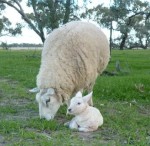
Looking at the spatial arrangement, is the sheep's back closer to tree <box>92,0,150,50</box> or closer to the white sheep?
the white sheep

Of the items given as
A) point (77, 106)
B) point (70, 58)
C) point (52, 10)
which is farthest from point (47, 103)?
point (52, 10)

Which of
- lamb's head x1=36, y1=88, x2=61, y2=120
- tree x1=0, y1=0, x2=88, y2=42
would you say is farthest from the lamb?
tree x1=0, y1=0, x2=88, y2=42

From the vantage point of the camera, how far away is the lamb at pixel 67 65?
6828 mm

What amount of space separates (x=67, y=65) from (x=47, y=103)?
38.6 inches

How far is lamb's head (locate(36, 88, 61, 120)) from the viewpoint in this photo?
671 centimetres

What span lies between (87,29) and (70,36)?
2.47 ft

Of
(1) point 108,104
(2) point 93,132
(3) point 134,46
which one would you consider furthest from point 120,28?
(2) point 93,132

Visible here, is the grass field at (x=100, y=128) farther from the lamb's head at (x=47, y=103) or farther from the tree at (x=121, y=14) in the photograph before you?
the tree at (x=121, y=14)

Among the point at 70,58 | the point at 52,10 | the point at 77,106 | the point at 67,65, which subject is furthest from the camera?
the point at 52,10

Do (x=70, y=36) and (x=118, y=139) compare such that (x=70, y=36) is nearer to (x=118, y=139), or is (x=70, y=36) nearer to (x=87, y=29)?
(x=87, y=29)

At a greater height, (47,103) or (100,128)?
(47,103)

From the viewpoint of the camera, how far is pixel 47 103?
22.1ft

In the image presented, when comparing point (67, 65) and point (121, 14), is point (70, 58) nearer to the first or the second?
point (67, 65)

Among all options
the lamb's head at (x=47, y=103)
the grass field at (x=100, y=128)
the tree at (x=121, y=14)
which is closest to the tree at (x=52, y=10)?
the tree at (x=121, y=14)
